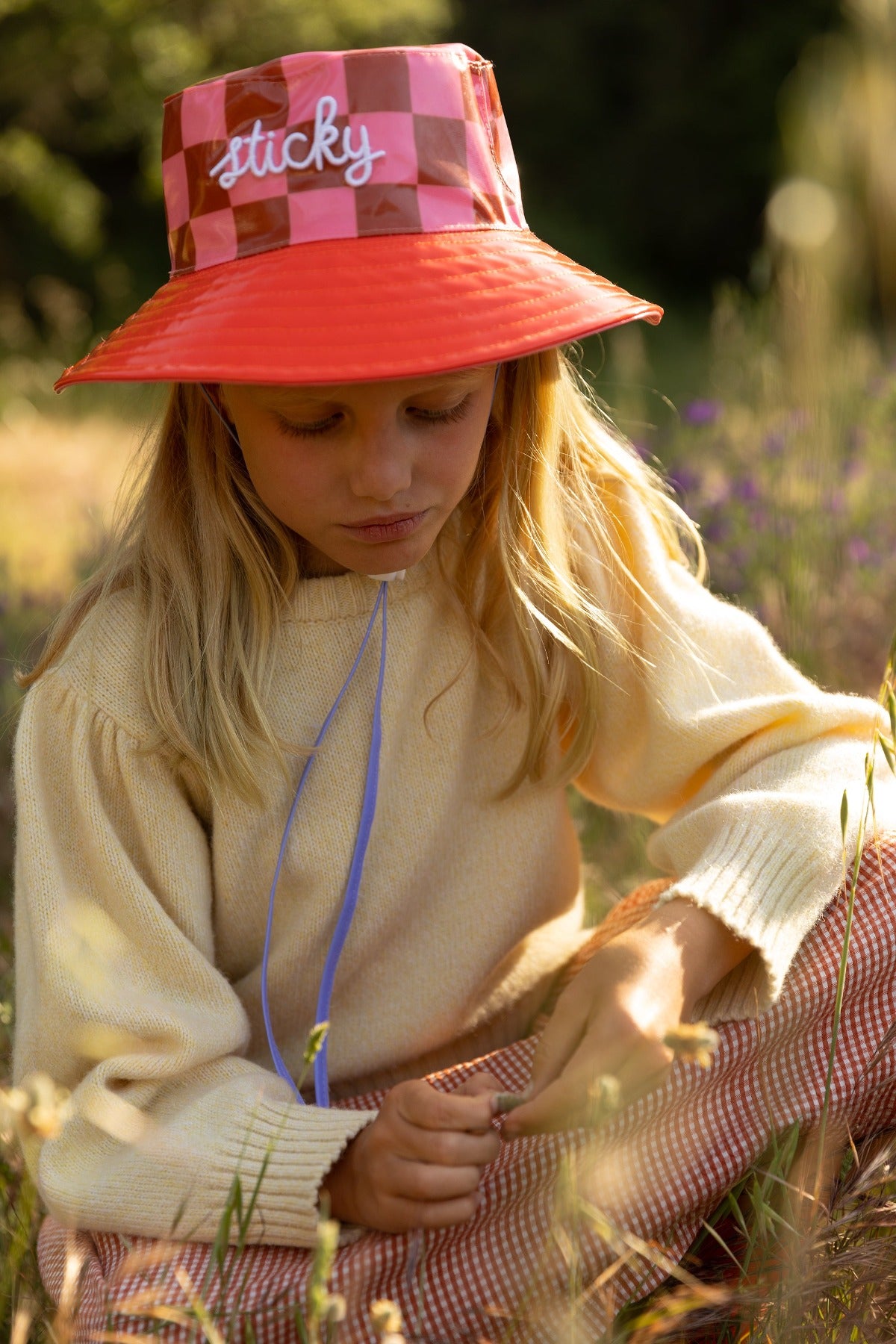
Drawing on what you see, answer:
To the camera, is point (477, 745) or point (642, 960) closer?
point (642, 960)

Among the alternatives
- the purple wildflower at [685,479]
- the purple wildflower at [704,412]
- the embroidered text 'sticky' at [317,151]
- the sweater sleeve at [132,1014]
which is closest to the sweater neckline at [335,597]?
the sweater sleeve at [132,1014]

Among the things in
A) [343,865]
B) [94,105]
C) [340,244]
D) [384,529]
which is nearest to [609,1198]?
[343,865]

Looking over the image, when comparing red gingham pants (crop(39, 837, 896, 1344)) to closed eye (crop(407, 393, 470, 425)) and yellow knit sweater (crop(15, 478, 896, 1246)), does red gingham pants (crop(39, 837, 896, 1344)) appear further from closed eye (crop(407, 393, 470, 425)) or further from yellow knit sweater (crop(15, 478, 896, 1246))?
closed eye (crop(407, 393, 470, 425))

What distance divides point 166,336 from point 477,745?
0.69 metres

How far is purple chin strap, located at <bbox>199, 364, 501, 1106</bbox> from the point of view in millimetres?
1524

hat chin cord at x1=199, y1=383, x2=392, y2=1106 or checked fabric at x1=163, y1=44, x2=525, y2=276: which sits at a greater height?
checked fabric at x1=163, y1=44, x2=525, y2=276

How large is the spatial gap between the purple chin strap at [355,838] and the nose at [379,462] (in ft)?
0.65

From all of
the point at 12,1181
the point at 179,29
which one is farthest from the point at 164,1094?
the point at 179,29

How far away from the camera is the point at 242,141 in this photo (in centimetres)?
129

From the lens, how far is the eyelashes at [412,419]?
1.36m

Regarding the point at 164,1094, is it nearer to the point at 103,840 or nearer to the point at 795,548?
the point at 103,840

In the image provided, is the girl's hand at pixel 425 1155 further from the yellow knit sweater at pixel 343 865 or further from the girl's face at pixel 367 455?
the girl's face at pixel 367 455

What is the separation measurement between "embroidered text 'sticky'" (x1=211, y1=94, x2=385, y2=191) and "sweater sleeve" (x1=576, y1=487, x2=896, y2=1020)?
2.13ft

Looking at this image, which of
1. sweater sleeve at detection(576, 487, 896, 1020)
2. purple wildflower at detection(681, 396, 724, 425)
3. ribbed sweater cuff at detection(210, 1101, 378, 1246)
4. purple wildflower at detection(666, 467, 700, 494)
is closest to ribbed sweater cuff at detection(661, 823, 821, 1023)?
sweater sleeve at detection(576, 487, 896, 1020)
